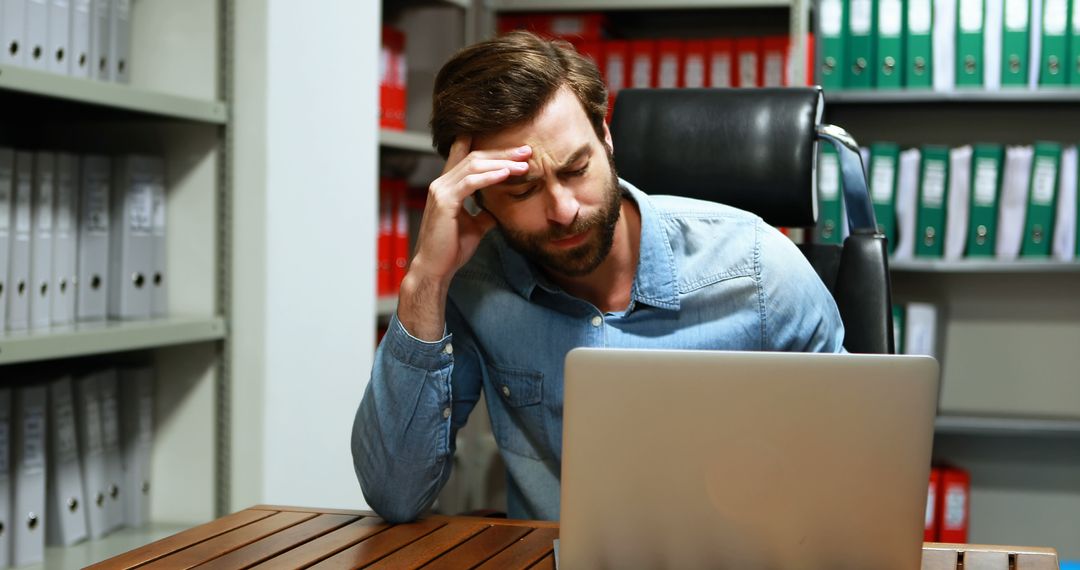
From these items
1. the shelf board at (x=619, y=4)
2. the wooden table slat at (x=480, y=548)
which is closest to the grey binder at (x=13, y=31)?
the wooden table slat at (x=480, y=548)

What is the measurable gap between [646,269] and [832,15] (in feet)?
5.92

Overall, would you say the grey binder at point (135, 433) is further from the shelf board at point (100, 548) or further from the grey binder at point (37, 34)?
the grey binder at point (37, 34)

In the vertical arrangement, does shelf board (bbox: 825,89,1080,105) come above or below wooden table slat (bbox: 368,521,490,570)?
above

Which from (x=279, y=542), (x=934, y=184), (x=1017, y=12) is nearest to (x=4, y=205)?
(x=279, y=542)

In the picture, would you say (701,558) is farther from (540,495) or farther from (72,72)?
(72,72)

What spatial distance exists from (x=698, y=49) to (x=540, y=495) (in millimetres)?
1843

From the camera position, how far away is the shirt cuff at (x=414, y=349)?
Answer: 1260 millimetres

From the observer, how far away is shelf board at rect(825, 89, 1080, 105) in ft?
9.25

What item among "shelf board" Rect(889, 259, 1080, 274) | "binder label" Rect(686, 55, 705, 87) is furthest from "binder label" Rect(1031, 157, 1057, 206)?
"binder label" Rect(686, 55, 705, 87)

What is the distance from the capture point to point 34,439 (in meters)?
1.78

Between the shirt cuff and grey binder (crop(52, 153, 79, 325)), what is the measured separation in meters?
0.79

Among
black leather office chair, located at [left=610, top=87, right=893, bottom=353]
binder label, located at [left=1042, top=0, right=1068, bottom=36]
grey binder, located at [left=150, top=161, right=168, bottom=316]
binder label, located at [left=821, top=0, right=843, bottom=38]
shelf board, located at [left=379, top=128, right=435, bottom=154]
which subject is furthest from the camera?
binder label, located at [left=821, top=0, right=843, bottom=38]

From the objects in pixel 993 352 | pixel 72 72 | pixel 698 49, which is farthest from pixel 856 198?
pixel 993 352

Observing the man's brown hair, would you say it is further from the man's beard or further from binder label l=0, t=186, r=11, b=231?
binder label l=0, t=186, r=11, b=231
